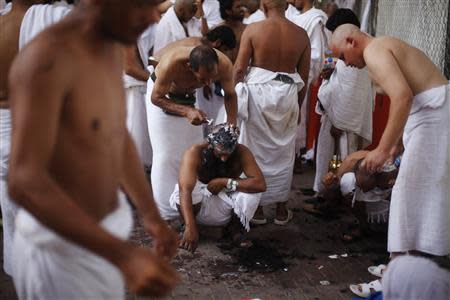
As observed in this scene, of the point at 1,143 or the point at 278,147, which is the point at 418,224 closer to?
the point at 278,147

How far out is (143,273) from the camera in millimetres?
1572

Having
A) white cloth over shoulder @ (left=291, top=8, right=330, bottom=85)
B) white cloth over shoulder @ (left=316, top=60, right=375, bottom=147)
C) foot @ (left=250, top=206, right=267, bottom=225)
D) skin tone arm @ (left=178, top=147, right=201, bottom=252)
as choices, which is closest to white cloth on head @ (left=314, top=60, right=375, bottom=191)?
white cloth over shoulder @ (left=316, top=60, right=375, bottom=147)

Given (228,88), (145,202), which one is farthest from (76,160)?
(228,88)

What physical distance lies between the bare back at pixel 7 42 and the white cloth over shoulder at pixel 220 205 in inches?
69.0

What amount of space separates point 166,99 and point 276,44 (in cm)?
114

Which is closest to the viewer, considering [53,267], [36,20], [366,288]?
[53,267]

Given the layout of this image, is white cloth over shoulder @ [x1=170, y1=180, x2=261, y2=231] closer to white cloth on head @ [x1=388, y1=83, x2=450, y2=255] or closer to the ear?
white cloth on head @ [x1=388, y1=83, x2=450, y2=255]

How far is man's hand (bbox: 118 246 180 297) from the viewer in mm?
1572

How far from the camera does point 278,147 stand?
210 inches

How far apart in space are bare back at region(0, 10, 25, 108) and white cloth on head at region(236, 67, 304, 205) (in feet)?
7.50

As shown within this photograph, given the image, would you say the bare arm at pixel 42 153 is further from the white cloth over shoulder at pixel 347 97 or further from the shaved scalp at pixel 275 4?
the white cloth over shoulder at pixel 347 97

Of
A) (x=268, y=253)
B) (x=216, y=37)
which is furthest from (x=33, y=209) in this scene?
(x=216, y=37)

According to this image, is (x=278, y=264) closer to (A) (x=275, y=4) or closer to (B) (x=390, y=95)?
(B) (x=390, y=95)

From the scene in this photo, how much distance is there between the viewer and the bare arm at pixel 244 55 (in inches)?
204
